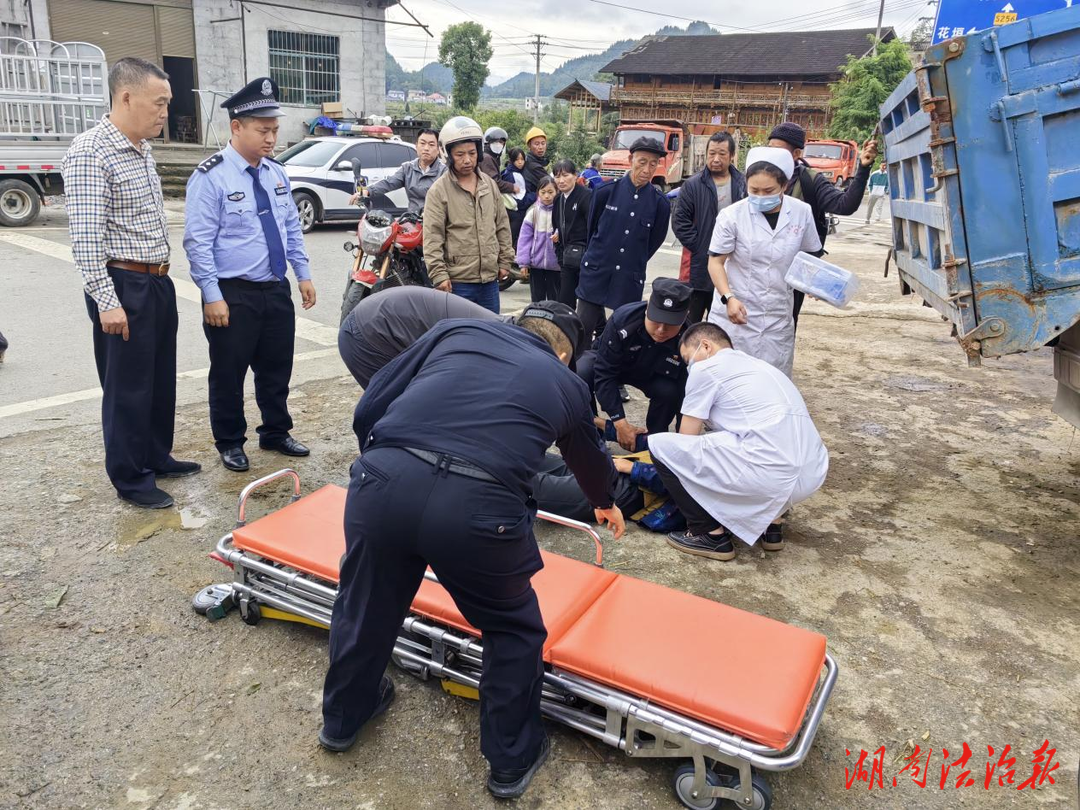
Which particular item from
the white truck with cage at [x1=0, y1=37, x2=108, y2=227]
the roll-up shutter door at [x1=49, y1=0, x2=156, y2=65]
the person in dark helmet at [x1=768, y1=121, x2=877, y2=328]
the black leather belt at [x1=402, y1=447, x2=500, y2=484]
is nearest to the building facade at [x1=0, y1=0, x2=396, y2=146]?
the roll-up shutter door at [x1=49, y1=0, x2=156, y2=65]

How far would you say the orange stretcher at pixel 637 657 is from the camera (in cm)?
216

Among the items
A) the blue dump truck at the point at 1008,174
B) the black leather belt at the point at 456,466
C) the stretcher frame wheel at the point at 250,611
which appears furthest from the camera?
the stretcher frame wheel at the point at 250,611

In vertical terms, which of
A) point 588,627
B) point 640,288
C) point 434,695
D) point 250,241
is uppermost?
point 250,241

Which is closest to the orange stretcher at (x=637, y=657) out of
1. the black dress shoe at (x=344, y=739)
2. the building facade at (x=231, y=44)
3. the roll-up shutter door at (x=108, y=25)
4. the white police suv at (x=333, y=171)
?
the black dress shoe at (x=344, y=739)

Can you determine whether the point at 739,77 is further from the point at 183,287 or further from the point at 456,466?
the point at 456,466

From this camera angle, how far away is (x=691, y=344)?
3668mm

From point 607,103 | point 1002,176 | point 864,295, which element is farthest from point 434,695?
point 607,103

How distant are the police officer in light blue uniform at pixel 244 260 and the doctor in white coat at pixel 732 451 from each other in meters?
2.10

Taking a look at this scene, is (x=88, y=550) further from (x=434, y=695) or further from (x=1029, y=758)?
(x=1029, y=758)

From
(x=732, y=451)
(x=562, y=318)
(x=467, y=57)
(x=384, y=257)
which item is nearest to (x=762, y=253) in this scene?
(x=732, y=451)

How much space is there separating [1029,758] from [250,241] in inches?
150

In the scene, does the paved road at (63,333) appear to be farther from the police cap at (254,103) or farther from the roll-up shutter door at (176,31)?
the roll-up shutter door at (176,31)

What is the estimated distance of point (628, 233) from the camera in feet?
17.6

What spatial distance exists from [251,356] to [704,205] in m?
2.97
